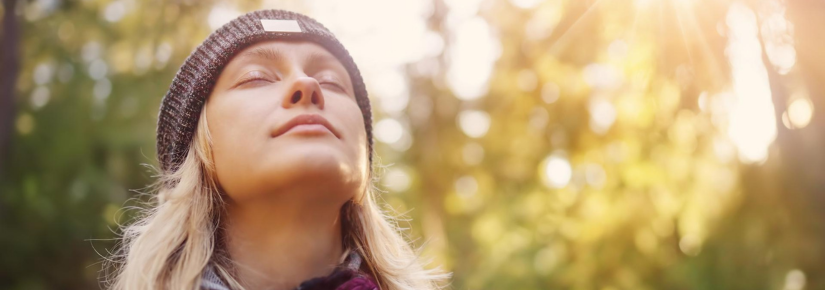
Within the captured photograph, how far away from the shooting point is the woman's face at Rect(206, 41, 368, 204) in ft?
5.37

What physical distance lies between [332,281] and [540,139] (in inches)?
148

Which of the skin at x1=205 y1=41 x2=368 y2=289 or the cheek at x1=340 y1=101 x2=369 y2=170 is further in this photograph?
the cheek at x1=340 y1=101 x2=369 y2=170

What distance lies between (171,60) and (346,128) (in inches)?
224

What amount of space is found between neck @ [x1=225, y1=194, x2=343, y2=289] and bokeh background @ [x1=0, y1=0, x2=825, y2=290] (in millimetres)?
1203

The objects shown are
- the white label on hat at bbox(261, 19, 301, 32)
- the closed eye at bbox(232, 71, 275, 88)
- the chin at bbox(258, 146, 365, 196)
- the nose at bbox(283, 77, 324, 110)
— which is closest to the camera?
the chin at bbox(258, 146, 365, 196)

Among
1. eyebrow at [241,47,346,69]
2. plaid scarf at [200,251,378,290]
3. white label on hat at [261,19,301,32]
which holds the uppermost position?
white label on hat at [261,19,301,32]

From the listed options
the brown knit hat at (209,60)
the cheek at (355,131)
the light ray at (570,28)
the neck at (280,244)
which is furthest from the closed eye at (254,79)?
the light ray at (570,28)

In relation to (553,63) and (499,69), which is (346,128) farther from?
(499,69)

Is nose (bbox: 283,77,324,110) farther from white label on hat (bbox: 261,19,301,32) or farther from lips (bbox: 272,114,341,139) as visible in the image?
white label on hat (bbox: 261,19,301,32)

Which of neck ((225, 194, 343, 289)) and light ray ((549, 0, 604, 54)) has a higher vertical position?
light ray ((549, 0, 604, 54))

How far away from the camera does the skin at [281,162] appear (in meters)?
1.65

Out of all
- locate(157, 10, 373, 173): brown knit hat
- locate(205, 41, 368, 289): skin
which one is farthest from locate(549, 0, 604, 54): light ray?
locate(205, 41, 368, 289): skin

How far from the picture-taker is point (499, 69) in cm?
564

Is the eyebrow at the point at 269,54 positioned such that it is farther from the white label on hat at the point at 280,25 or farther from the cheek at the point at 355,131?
the cheek at the point at 355,131
